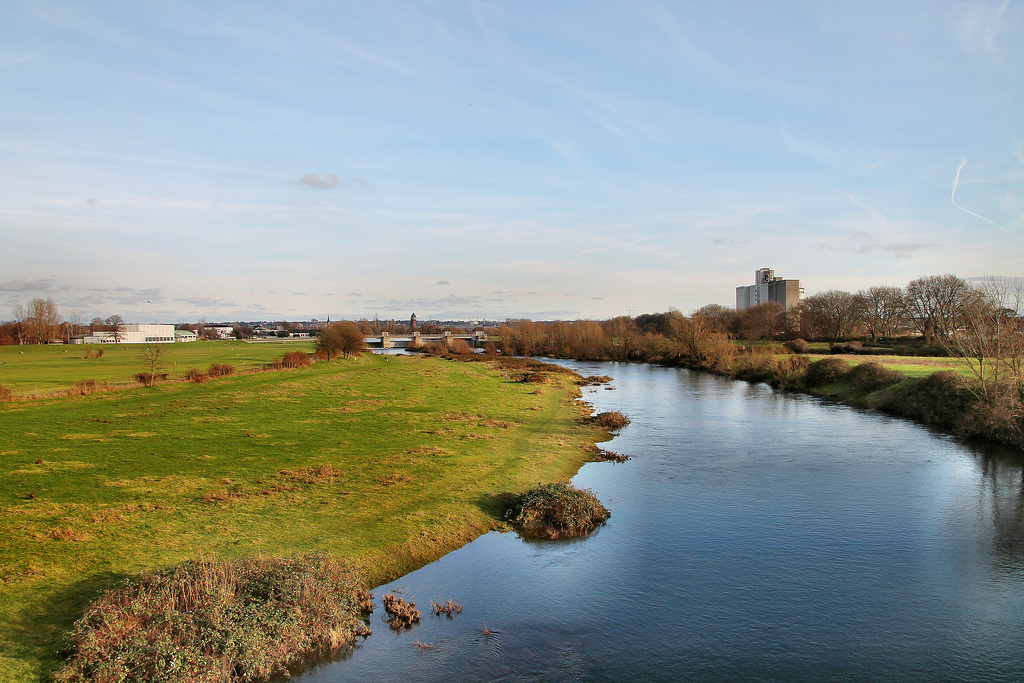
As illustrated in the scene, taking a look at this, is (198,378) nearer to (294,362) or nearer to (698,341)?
(294,362)

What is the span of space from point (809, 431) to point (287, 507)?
2919 cm

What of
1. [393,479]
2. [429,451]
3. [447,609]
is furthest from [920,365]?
[447,609]

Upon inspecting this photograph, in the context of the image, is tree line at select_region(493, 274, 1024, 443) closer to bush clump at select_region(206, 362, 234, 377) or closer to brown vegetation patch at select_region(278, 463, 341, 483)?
brown vegetation patch at select_region(278, 463, 341, 483)

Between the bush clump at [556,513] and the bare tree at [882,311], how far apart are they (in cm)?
9321

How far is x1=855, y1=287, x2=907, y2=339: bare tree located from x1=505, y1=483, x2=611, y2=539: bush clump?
93.2 meters

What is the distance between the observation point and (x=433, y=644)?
11102 mm

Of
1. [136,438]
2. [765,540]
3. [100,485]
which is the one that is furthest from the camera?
[136,438]

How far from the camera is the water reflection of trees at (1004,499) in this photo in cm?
1566

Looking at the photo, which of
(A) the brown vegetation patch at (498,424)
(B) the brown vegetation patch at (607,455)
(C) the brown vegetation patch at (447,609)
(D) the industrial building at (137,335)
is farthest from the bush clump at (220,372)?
(D) the industrial building at (137,335)

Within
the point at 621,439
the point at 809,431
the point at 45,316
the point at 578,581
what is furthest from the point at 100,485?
the point at 45,316

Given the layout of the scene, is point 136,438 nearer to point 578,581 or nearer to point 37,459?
point 37,459

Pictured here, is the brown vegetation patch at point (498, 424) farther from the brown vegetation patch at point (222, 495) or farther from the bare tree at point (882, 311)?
the bare tree at point (882, 311)

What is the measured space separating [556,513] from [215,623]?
10370 millimetres

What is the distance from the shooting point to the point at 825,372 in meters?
52.2
